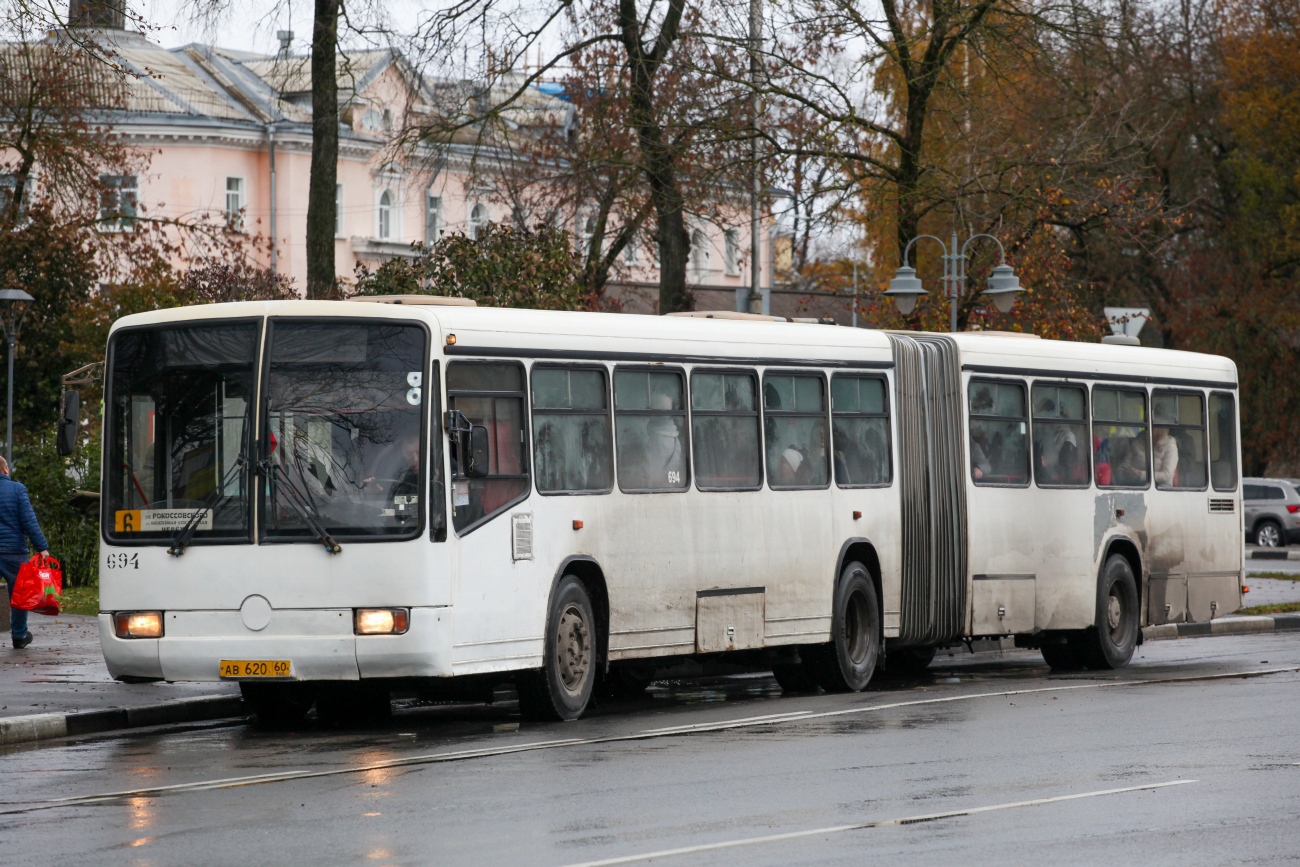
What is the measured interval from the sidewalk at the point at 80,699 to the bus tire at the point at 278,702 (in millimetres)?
701

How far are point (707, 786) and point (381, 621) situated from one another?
11.2ft

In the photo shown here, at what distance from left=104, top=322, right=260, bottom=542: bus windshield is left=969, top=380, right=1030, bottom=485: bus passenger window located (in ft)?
25.4

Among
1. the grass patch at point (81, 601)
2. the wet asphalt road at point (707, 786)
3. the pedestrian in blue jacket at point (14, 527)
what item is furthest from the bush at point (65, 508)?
the wet asphalt road at point (707, 786)

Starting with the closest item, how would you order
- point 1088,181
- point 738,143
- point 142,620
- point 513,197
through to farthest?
point 142,620 → point 738,143 → point 1088,181 → point 513,197

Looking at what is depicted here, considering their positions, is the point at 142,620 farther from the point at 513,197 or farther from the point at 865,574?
the point at 513,197

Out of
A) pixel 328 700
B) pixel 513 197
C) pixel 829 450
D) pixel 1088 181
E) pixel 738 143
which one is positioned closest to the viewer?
pixel 328 700

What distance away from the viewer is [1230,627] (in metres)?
25.8

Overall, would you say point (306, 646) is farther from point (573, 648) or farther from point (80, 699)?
point (80, 699)

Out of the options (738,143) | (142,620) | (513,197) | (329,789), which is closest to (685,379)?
(142,620)

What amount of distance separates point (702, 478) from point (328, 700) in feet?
10.7

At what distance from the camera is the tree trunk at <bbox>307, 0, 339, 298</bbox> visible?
25.7m

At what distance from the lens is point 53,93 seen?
42719 millimetres

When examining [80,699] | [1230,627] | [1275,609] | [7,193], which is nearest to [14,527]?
[80,699]

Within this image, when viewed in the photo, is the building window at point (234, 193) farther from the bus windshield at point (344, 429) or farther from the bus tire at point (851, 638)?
the bus windshield at point (344, 429)
